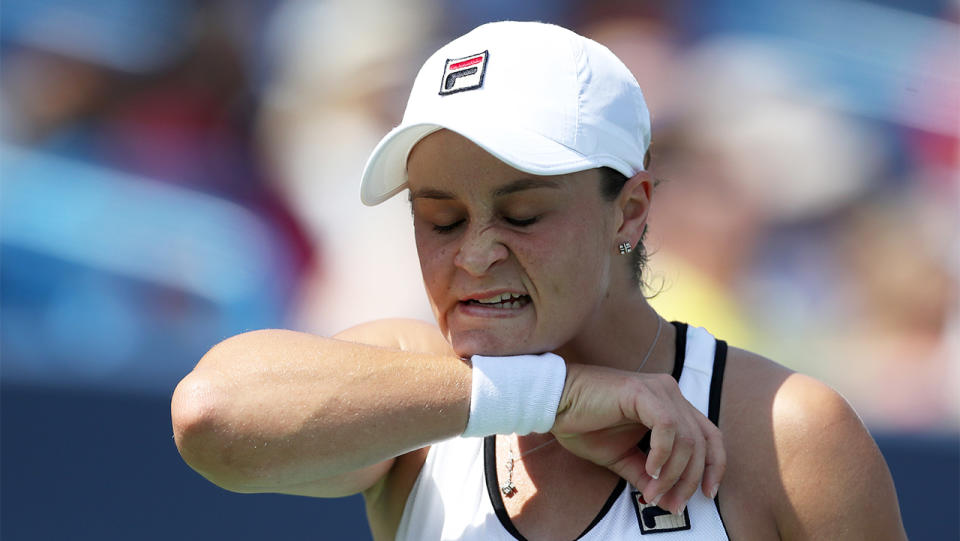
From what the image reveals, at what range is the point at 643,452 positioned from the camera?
165cm

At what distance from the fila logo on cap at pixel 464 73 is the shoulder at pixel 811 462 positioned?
683 mm

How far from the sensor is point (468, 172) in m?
1.60

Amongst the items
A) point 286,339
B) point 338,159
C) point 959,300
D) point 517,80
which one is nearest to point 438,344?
point 286,339

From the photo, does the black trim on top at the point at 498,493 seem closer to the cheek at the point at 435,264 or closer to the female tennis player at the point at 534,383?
the female tennis player at the point at 534,383

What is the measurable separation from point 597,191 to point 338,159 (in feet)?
7.50

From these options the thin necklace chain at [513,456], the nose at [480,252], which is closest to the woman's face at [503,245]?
the nose at [480,252]

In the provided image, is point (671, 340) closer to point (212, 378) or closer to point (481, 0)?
point (212, 378)

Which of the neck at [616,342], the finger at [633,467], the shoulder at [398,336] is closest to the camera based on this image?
the finger at [633,467]

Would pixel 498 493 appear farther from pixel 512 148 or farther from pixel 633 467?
pixel 512 148

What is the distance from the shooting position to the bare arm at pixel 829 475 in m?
1.59

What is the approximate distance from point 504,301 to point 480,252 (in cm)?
11

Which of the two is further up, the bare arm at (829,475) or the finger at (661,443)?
the finger at (661,443)

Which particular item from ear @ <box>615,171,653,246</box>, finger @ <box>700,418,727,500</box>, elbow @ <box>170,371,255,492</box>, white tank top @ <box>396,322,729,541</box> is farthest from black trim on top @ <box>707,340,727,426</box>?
elbow @ <box>170,371,255,492</box>

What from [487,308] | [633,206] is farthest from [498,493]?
[633,206]
